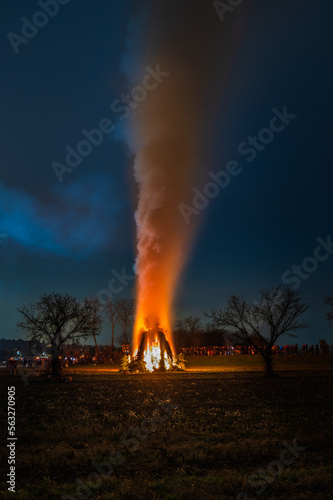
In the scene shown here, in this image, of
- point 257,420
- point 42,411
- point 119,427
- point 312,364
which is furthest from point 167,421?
point 312,364

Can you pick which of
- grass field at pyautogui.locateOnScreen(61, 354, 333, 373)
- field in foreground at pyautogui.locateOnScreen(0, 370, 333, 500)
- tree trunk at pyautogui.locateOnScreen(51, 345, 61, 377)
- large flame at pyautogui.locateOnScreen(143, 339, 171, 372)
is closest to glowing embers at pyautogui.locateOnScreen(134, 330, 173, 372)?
large flame at pyautogui.locateOnScreen(143, 339, 171, 372)

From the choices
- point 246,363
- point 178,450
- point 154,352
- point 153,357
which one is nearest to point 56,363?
point 153,357

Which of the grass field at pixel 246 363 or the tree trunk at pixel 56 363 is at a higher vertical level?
the tree trunk at pixel 56 363

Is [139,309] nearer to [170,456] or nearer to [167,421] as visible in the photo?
[167,421]

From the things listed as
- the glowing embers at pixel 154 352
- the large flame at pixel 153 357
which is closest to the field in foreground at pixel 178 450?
the glowing embers at pixel 154 352

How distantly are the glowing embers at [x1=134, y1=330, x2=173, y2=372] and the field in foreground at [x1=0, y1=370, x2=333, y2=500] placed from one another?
3348cm

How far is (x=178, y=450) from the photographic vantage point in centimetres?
952

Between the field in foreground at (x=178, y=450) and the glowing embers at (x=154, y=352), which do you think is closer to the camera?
the field in foreground at (x=178, y=450)

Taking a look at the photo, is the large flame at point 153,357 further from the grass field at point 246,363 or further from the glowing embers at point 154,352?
the grass field at point 246,363

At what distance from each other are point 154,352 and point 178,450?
145ft

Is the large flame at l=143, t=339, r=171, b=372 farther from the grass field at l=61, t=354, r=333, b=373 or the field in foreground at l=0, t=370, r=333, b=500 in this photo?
the field in foreground at l=0, t=370, r=333, b=500

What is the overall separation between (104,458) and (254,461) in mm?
3294

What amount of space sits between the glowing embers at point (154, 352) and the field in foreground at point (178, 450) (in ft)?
110

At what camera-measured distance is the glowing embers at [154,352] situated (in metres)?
49.9
